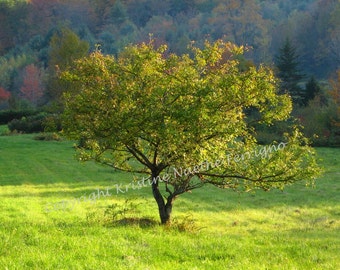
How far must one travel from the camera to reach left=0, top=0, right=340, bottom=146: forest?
216ft

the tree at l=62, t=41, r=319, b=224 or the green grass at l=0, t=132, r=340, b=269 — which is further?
the tree at l=62, t=41, r=319, b=224

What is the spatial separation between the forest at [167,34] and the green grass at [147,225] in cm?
2956

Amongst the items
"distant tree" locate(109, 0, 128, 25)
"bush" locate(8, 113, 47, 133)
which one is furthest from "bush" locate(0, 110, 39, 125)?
"distant tree" locate(109, 0, 128, 25)

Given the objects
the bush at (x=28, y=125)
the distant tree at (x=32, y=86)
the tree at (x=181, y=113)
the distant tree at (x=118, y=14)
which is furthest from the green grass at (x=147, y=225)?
the distant tree at (x=118, y=14)

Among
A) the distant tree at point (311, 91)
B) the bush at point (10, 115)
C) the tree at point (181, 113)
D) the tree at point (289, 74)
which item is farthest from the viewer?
the tree at point (289, 74)

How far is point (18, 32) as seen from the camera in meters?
128

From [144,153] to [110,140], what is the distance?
1.79 meters

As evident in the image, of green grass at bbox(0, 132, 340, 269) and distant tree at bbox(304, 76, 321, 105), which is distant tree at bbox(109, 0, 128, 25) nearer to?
distant tree at bbox(304, 76, 321, 105)

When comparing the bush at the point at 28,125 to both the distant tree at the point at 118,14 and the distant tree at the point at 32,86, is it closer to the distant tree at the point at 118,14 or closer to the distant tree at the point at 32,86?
the distant tree at the point at 32,86

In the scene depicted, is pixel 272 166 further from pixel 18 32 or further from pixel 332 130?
pixel 18 32

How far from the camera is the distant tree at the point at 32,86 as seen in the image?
89.2 meters

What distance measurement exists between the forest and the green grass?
29.6 m

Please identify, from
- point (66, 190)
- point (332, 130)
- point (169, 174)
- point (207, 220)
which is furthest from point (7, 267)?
point (332, 130)

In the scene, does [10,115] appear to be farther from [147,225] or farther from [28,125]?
[147,225]
